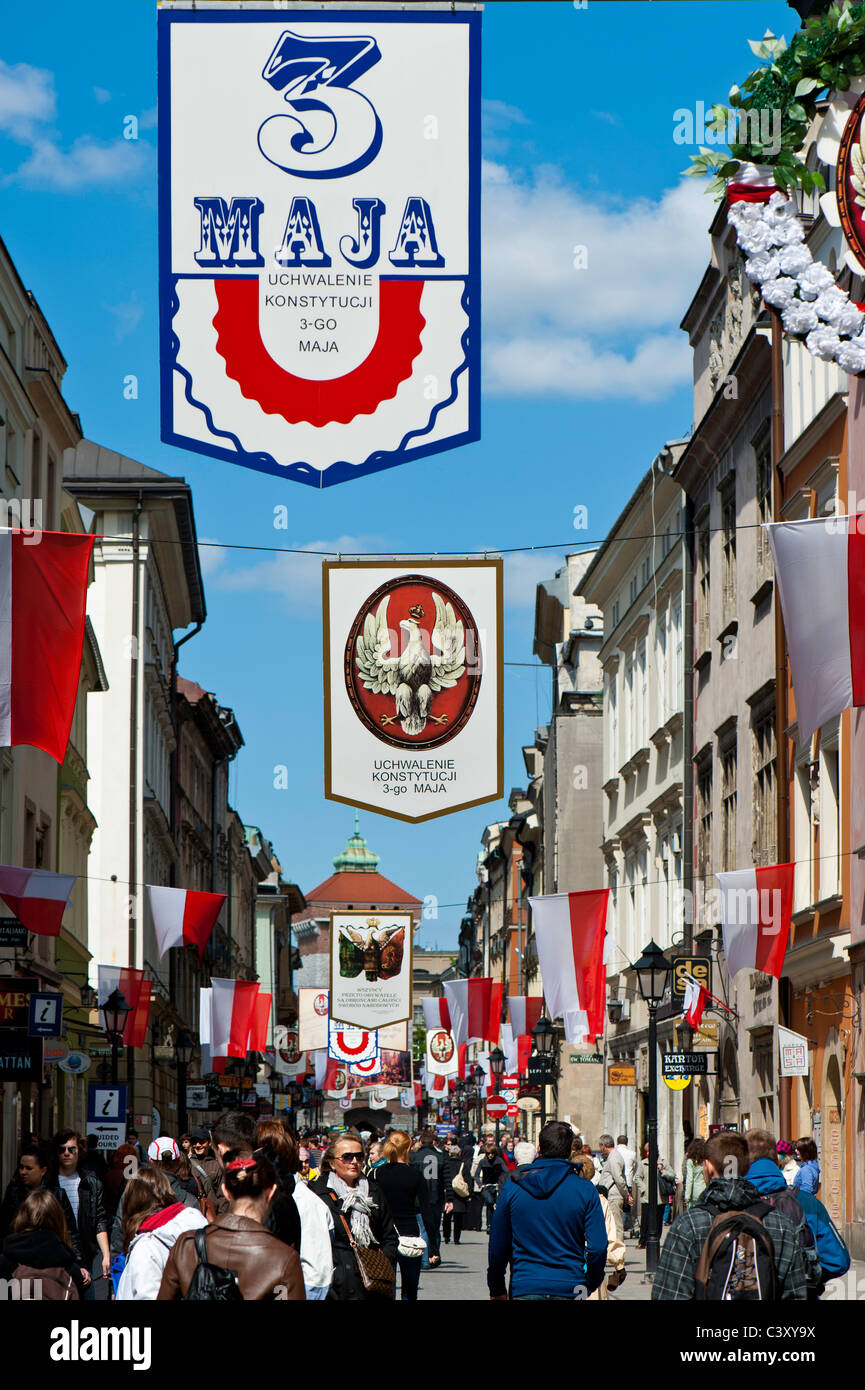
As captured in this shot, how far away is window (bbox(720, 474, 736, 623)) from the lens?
33969 millimetres

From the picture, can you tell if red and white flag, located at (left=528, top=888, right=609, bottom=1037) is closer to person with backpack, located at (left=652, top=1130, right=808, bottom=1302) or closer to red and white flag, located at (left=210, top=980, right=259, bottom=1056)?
red and white flag, located at (left=210, top=980, right=259, bottom=1056)

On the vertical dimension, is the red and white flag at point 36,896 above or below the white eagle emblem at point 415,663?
below

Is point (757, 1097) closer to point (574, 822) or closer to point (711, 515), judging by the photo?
point (711, 515)

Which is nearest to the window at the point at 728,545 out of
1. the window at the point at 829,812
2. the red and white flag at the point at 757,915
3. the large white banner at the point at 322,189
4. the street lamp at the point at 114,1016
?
the window at the point at 829,812

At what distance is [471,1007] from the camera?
43.1 metres

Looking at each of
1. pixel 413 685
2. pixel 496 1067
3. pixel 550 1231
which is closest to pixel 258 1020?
pixel 413 685

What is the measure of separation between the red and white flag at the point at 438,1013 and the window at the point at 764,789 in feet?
50.7

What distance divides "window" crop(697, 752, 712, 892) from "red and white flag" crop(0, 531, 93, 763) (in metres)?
21.5

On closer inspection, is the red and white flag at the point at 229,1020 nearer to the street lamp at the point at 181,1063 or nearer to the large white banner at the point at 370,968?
the street lamp at the point at 181,1063

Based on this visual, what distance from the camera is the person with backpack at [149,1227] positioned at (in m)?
9.11

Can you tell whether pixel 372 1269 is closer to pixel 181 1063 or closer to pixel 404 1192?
pixel 404 1192

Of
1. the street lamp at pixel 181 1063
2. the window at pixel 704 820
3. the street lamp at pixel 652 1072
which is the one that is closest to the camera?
the street lamp at pixel 652 1072
